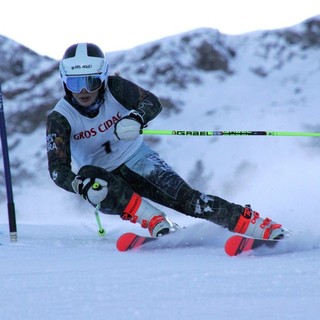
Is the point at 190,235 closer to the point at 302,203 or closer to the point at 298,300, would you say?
the point at 302,203

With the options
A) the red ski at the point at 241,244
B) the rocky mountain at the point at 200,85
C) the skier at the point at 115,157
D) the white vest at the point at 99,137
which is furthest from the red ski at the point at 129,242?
the rocky mountain at the point at 200,85

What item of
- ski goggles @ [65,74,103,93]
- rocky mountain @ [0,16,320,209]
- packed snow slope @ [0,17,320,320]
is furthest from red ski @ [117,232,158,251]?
rocky mountain @ [0,16,320,209]

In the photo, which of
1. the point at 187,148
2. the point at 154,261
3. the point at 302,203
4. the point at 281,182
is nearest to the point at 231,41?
the point at 187,148

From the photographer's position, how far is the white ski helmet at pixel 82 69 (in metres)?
4.08

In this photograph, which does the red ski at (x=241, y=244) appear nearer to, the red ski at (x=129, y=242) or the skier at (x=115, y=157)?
the skier at (x=115, y=157)

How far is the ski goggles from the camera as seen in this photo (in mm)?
4074

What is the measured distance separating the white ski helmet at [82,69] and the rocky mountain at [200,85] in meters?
7.35

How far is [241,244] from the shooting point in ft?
10.4

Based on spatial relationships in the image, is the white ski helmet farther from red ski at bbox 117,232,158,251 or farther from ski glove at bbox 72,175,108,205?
red ski at bbox 117,232,158,251

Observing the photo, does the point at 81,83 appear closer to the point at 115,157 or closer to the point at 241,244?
the point at 115,157

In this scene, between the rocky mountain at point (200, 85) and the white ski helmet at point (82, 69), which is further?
the rocky mountain at point (200, 85)

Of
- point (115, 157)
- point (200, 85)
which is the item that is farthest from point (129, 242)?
point (200, 85)

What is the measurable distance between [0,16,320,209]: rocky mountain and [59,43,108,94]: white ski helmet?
7352mm

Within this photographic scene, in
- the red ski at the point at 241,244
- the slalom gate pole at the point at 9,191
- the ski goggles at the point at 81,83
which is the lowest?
the slalom gate pole at the point at 9,191
